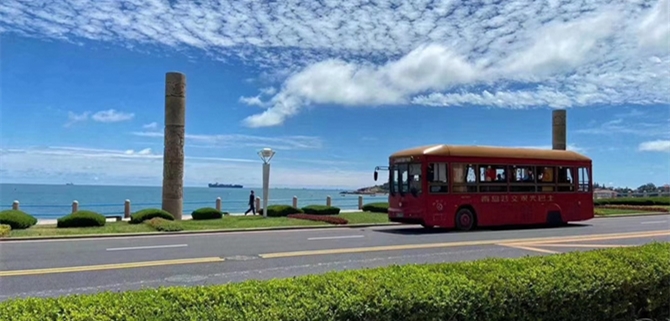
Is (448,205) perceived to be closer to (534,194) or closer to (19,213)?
(534,194)

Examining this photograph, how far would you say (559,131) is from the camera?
120 feet

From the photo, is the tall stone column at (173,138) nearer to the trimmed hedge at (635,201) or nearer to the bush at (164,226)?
the bush at (164,226)

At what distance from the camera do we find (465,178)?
17703mm

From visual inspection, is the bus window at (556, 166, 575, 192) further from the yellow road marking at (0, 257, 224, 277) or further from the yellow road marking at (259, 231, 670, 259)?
the yellow road marking at (0, 257, 224, 277)

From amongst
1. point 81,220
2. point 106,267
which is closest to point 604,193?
point 81,220

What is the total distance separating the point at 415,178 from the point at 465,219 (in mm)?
2327

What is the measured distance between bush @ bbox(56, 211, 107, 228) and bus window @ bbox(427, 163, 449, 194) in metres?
11.7

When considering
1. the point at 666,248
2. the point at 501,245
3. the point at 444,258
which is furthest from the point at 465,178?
the point at 666,248

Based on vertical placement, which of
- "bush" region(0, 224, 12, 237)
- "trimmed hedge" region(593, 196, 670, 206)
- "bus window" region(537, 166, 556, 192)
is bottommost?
"bush" region(0, 224, 12, 237)

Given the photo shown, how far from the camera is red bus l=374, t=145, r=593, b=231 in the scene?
56.4ft

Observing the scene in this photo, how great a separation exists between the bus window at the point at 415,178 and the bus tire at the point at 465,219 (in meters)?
1.74

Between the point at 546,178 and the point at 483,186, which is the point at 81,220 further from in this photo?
the point at 546,178

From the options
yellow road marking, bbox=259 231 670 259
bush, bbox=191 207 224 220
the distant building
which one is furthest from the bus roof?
the distant building

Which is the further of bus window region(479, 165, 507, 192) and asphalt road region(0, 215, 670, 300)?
bus window region(479, 165, 507, 192)
